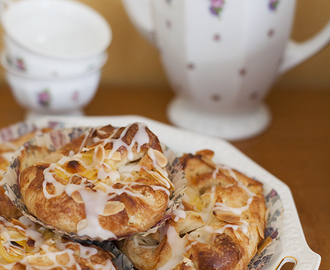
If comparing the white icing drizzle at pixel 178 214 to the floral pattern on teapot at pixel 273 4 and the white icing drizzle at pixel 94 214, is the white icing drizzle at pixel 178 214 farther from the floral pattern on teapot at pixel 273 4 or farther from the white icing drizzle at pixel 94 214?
the floral pattern on teapot at pixel 273 4

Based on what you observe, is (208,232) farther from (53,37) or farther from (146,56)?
(146,56)

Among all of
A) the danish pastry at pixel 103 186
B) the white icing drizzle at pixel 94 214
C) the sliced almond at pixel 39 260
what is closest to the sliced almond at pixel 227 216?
the danish pastry at pixel 103 186

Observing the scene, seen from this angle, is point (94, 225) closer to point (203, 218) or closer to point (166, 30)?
point (203, 218)

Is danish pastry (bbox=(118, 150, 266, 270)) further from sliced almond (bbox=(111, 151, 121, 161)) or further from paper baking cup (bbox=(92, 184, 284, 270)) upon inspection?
sliced almond (bbox=(111, 151, 121, 161))

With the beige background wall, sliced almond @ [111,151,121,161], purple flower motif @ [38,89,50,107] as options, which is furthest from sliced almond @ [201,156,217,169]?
the beige background wall

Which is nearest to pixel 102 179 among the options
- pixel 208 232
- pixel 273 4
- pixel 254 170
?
pixel 208 232
